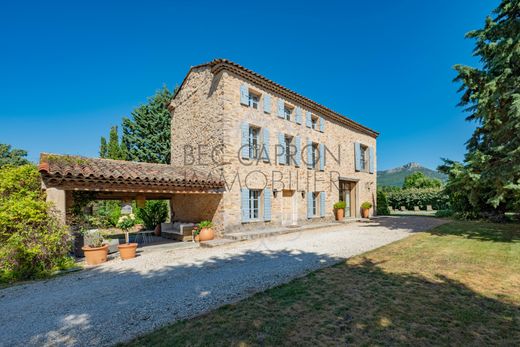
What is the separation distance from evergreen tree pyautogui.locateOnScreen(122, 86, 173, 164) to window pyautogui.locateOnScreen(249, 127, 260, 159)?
12.4 m

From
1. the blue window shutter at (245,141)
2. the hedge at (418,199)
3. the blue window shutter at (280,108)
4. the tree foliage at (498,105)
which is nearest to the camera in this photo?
the tree foliage at (498,105)

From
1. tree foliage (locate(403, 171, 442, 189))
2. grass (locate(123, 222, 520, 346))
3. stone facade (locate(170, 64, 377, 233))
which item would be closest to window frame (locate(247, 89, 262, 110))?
stone facade (locate(170, 64, 377, 233))

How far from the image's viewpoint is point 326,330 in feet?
9.98

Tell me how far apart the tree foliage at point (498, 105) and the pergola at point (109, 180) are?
30.1ft

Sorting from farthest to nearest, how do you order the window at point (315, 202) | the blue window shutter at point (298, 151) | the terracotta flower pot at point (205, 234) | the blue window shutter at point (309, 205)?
the window at point (315, 202), the blue window shutter at point (309, 205), the blue window shutter at point (298, 151), the terracotta flower pot at point (205, 234)

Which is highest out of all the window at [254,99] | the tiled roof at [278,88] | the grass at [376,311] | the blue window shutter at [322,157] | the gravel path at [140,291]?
the tiled roof at [278,88]

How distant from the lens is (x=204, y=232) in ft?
32.4

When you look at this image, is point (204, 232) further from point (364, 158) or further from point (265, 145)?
point (364, 158)

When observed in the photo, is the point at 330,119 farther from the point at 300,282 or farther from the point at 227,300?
the point at 227,300

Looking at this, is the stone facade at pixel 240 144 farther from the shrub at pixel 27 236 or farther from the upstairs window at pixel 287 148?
the shrub at pixel 27 236

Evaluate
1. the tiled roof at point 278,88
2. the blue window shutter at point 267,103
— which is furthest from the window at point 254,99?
the tiled roof at point 278,88

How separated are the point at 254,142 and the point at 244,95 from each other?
2099 mm

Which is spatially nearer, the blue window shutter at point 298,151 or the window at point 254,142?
the window at point 254,142

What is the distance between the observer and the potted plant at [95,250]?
691 centimetres
